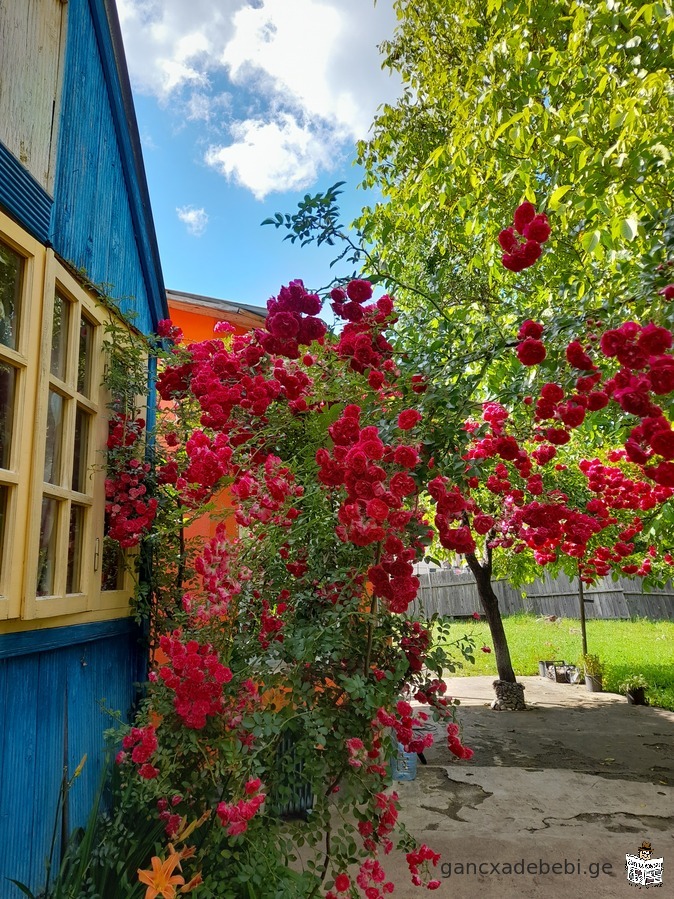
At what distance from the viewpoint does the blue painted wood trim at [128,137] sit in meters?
2.86

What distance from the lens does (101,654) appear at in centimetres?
270

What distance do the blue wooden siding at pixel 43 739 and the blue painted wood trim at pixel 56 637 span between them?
1cm

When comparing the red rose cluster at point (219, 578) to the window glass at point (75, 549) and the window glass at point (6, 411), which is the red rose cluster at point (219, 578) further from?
the window glass at point (6, 411)

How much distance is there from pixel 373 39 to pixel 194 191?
2.28 metres

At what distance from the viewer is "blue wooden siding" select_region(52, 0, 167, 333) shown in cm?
244

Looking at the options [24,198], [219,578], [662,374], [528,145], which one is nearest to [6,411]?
[24,198]

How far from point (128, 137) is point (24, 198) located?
4.80ft

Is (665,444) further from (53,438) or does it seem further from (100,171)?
(100,171)

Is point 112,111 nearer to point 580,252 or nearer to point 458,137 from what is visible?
point 458,137

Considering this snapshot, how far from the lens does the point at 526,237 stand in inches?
79.1

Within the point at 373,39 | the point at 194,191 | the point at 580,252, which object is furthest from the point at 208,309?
the point at 580,252

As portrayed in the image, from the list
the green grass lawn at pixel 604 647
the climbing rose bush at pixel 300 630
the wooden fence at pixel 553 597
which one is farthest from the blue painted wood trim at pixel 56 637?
the wooden fence at pixel 553 597

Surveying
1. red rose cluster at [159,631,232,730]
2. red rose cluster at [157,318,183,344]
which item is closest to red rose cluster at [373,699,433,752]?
red rose cluster at [159,631,232,730]

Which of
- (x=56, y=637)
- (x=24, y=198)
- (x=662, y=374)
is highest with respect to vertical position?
(x=24, y=198)
